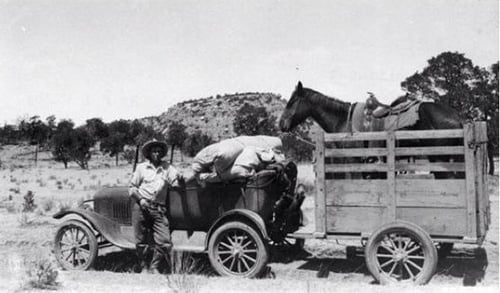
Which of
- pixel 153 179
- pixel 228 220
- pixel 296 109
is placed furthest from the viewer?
pixel 296 109

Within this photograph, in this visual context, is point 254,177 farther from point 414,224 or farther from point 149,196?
point 414,224

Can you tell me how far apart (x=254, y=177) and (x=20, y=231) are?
6.34 metres

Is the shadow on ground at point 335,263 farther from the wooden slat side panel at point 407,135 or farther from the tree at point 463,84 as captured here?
the tree at point 463,84

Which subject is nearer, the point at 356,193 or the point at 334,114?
the point at 356,193

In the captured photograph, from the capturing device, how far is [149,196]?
22.4 ft

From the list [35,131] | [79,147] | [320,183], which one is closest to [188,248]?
[320,183]

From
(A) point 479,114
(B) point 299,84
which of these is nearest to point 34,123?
(A) point 479,114

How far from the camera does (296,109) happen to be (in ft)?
26.2

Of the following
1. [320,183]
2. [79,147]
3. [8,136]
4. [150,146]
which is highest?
[8,136]

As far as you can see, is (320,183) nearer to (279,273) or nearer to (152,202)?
(279,273)

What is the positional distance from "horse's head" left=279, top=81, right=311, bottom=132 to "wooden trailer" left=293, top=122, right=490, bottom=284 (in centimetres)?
190

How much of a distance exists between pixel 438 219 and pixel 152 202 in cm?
365

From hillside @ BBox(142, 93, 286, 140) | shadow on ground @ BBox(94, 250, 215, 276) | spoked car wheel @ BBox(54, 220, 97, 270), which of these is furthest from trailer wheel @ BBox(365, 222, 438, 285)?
hillside @ BBox(142, 93, 286, 140)

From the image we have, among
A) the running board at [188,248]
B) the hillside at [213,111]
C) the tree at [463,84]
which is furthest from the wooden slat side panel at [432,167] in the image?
the hillside at [213,111]
